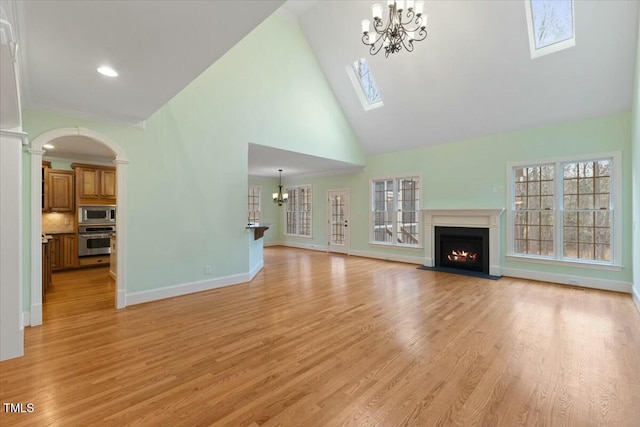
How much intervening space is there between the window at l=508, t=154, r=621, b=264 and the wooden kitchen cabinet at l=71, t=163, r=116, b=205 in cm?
885

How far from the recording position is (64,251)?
607 cm

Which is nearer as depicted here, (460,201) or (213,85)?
(213,85)

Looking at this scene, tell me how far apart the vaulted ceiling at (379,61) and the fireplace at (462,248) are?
6.99 feet

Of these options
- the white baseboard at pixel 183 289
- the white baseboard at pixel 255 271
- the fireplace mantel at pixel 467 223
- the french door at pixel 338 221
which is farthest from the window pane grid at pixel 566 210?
the white baseboard at pixel 183 289

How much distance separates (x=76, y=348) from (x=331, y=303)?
2796mm

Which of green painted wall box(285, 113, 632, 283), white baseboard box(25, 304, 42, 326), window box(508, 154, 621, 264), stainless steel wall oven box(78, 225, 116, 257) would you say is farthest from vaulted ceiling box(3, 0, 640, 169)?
stainless steel wall oven box(78, 225, 116, 257)

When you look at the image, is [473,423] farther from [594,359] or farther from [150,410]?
[150,410]

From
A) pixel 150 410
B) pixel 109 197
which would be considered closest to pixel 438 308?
pixel 150 410

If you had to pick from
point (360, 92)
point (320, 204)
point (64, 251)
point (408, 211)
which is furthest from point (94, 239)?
point (408, 211)

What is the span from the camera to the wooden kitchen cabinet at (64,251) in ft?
19.6

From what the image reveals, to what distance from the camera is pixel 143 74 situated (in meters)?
2.63

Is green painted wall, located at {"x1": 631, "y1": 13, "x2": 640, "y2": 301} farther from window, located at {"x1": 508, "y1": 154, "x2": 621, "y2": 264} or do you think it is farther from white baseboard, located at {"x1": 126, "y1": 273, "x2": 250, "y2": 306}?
white baseboard, located at {"x1": 126, "y1": 273, "x2": 250, "y2": 306}

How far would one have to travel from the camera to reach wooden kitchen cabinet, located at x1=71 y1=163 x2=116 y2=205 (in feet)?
20.3

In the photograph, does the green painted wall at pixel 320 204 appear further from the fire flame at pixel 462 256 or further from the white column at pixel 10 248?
the white column at pixel 10 248
